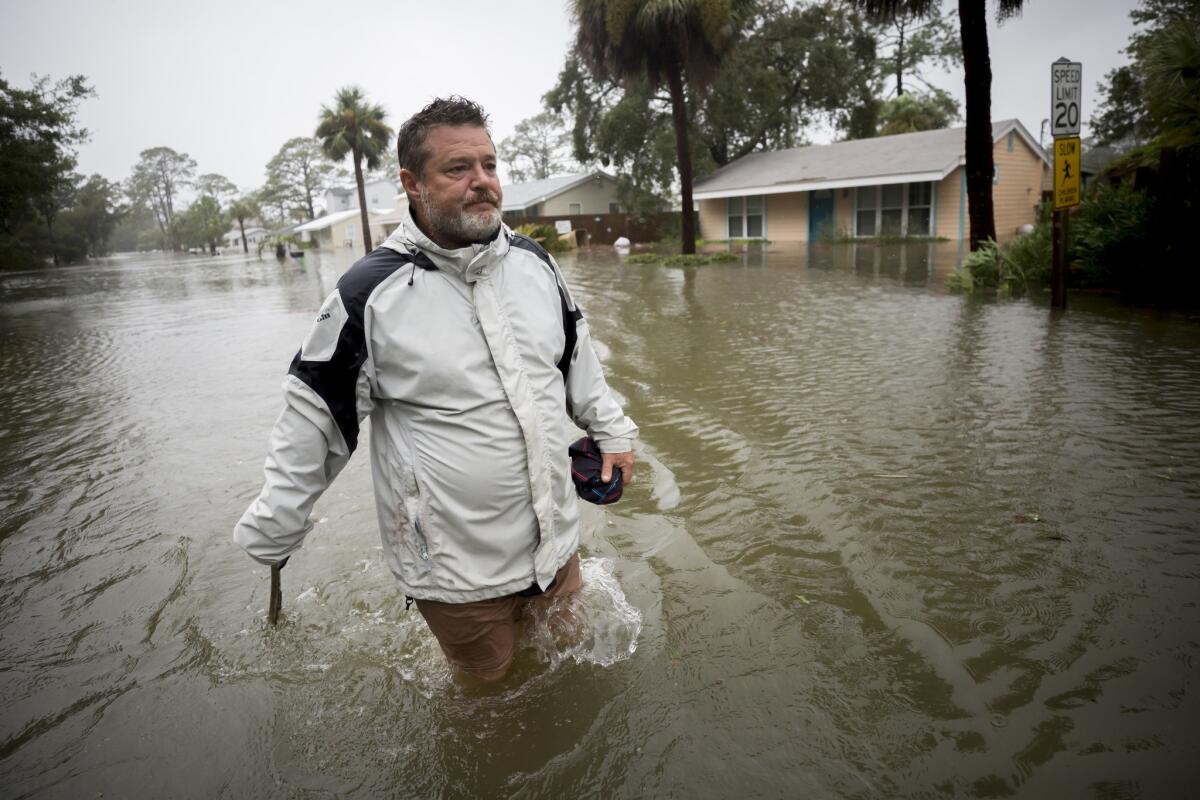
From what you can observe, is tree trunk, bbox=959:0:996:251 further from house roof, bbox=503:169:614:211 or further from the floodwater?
house roof, bbox=503:169:614:211

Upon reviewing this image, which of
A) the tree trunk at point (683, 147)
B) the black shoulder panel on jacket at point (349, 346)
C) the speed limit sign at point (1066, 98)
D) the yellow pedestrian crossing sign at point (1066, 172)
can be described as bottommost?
the black shoulder panel on jacket at point (349, 346)

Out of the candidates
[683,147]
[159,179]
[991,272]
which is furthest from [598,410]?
[159,179]

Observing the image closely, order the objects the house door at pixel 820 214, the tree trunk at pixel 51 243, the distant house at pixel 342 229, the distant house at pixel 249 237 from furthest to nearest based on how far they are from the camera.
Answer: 1. the distant house at pixel 249 237
2. the distant house at pixel 342 229
3. the tree trunk at pixel 51 243
4. the house door at pixel 820 214

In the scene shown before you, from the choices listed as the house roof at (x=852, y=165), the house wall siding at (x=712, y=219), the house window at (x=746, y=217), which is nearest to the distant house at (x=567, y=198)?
the house wall siding at (x=712, y=219)

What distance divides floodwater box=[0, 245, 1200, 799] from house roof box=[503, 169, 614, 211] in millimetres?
34557

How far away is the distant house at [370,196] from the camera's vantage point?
7394 cm

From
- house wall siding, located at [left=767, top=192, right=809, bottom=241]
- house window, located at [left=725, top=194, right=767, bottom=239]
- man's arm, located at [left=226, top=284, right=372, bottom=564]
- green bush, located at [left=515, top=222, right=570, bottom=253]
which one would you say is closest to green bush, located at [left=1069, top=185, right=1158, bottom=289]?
man's arm, located at [left=226, top=284, right=372, bottom=564]

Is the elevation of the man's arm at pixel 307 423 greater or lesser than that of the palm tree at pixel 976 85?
lesser

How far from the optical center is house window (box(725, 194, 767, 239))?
30312mm

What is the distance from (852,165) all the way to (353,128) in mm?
26725

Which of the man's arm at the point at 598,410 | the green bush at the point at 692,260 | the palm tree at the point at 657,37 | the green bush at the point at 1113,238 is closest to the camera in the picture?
the man's arm at the point at 598,410

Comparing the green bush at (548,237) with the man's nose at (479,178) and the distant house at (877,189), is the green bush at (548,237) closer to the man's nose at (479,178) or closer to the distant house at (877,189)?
the distant house at (877,189)

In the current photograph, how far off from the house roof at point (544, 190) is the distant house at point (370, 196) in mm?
34873

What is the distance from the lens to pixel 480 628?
2.35 m
